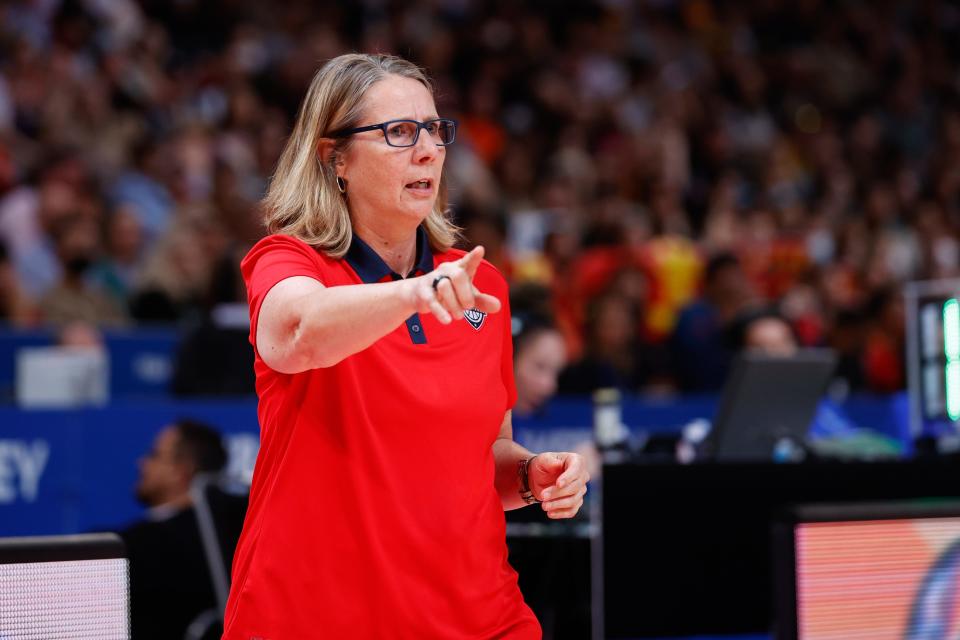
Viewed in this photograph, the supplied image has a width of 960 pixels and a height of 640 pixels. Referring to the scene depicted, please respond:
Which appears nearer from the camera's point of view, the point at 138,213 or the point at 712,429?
the point at 712,429

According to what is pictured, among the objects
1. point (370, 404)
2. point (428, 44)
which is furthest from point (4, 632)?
point (428, 44)

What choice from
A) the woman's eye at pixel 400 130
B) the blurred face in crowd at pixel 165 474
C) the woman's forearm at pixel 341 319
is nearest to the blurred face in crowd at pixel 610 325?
the blurred face in crowd at pixel 165 474

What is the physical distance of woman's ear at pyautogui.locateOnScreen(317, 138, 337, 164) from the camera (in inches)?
95.3

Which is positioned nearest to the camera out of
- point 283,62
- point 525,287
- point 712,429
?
point 712,429

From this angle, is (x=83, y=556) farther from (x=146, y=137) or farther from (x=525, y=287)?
(x=146, y=137)

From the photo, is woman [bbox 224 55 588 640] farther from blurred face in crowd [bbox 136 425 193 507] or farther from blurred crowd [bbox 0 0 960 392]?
blurred crowd [bbox 0 0 960 392]

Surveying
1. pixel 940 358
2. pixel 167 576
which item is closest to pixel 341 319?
pixel 167 576

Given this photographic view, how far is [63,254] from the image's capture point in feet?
26.3

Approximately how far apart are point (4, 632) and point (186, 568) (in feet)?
9.89

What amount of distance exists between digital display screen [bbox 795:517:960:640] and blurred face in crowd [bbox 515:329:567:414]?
359 centimetres

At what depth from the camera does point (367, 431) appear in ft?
7.23

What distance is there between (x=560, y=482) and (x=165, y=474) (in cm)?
369

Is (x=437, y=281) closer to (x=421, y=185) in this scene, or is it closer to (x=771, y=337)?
(x=421, y=185)

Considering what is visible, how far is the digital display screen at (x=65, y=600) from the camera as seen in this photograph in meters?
2.26
